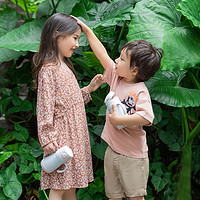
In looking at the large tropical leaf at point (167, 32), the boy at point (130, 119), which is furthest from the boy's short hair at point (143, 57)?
the large tropical leaf at point (167, 32)

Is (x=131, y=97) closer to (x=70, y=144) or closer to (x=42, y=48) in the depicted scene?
(x=70, y=144)

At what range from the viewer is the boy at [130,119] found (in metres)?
1.08

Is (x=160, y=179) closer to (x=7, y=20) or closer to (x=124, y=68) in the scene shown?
(x=124, y=68)

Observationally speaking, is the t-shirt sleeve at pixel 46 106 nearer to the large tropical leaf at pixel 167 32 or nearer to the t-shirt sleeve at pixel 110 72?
the t-shirt sleeve at pixel 110 72

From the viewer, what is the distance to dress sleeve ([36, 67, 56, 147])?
3.77ft

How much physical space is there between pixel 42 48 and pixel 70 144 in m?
0.44

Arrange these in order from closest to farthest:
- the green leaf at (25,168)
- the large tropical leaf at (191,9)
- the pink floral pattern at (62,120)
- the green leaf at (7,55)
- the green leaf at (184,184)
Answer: the green leaf at (184,184)
the pink floral pattern at (62,120)
the large tropical leaf at (191,9)
the green leaf at (25,168)
the green leaf at (7,55)

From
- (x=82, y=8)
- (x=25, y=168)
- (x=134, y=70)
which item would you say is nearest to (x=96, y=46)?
(x=134, y=70)

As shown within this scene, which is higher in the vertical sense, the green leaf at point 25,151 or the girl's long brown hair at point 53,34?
Answer: the girl's long brown hair at point 53,34

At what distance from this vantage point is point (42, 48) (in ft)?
4.03

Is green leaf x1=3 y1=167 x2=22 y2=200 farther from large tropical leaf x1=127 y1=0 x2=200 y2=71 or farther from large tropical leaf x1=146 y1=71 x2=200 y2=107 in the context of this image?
large tropical leaf x1=127 y1=0 x2=200 y2=71

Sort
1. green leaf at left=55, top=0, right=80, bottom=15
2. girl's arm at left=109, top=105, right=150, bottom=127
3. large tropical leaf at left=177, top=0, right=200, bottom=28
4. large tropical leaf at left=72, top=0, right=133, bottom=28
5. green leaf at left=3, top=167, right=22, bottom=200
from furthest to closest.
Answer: green leaf at left=55, top=0, right=80, bottom=15, green leaf at left=3, top=167, right=22, bottom=200, large tropical leaf at left=72, top=0, right=133, bottom=28, large tropical leaf at left=177, top=0, right=200, bottom=28, girl's arm at left=109, top=105, right=150, bottom=127

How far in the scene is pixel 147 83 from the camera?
1.60m

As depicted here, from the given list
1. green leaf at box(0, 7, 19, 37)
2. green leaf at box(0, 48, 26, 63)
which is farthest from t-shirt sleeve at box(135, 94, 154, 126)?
green leaf at box(0, 7, 19, 37)
